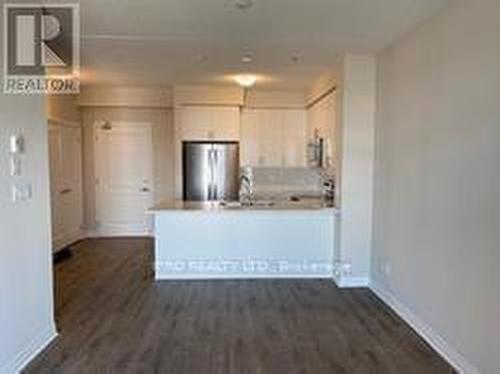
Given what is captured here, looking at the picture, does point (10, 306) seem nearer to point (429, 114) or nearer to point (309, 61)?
point (429, 114)

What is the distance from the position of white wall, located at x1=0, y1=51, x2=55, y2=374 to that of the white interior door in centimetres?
467

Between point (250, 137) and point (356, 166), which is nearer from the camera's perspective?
point (356, 166)

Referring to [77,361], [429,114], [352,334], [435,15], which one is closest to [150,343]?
[77,361]

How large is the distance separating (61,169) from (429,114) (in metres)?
5.80

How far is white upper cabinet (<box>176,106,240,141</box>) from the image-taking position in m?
7.38

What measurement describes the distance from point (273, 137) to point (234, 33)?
3785 mm

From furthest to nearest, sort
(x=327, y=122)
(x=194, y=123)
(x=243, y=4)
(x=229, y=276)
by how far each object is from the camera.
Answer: (x=194, y=123) → (x=327, y=122) → (x=229, y=276) → (x=243, y=4)

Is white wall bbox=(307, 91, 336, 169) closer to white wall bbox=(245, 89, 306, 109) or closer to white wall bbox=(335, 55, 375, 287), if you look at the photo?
white wall bbox=(245, 89, 306, 109)

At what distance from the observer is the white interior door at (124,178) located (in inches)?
322

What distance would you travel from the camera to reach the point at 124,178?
8.23 meters

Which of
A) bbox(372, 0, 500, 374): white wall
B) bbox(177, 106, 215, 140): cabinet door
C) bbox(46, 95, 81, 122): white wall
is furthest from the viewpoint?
bbox(177, 106, 215, 140): cabinet door

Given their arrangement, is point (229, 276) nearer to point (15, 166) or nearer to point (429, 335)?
point (429, 335)

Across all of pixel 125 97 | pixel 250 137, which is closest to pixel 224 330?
pixel 250 137

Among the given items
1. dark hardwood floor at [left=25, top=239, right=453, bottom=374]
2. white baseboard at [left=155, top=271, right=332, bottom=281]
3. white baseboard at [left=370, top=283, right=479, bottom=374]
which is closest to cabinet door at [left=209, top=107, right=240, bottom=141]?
white baseboard at [left=155, top=271, right=332, bottom=281]
